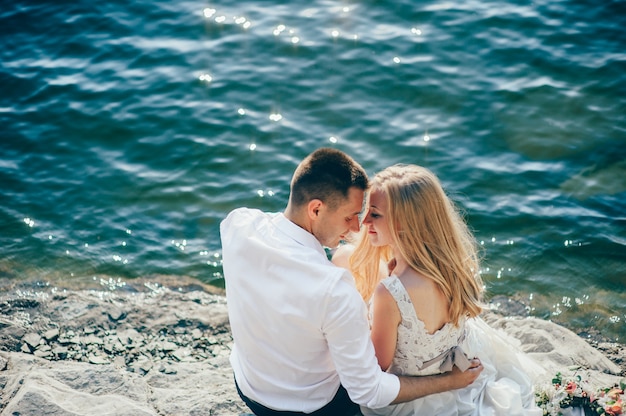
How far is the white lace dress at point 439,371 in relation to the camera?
4152 mm

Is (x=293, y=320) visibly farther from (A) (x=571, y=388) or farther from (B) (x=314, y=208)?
(A) (x=571, y=388)

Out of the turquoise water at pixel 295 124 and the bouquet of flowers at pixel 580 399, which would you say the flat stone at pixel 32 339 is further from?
the bouquet of flowers at pixel 580 399

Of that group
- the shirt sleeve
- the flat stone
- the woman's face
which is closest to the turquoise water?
the flat stone

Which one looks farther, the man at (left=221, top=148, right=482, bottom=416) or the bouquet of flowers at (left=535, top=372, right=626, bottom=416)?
the bouquet of flowers at (left=535, top=372, right=626, bottom=416)

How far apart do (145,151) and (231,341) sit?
408cm

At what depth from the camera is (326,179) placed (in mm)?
3930

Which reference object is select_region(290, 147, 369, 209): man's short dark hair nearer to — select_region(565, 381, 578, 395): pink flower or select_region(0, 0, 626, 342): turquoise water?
select_region(565, 381, 578, 395): pink flower

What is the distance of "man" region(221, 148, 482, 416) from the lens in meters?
3.66

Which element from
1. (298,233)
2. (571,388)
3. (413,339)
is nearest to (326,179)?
(298,233)

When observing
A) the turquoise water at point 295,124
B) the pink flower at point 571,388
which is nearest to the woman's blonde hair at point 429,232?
the pink flower at point 571,388

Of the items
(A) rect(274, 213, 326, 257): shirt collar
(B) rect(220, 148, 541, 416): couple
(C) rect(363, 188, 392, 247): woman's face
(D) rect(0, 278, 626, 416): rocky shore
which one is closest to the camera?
(B) rect(220, 148, 541, 416): couple

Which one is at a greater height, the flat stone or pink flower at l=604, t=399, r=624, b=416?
pink flower at l=604, t=399, r=624, b=416

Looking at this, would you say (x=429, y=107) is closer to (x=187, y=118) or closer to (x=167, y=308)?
(x=187, y=118)

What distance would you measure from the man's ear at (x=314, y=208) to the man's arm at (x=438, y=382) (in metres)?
1.23
